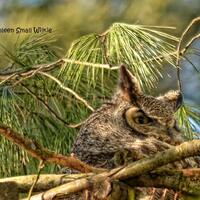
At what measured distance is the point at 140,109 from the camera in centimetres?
149

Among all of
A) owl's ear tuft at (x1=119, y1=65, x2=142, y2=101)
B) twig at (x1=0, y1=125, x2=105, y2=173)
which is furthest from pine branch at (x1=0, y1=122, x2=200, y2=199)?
owl's ear tuft at (x1=119, y1=65, x2=142, y2=101)

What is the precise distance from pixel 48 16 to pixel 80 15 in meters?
0.15

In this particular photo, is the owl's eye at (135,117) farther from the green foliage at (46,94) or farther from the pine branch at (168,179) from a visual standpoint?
the pine branch at (168,179)

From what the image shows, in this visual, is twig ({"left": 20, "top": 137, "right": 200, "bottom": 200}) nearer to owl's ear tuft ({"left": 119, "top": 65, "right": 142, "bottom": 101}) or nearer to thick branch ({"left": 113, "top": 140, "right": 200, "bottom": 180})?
thick branch ({"left": 113, "top": 140, "right": 200, "bottom": 180})

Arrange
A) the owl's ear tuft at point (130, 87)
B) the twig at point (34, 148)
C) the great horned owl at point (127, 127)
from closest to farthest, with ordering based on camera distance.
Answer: the twig at point (34, 148) → the great horned owl at point (127, 127) → the owl's ear tuft at point (130, 87)

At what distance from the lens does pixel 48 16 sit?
3115 millimetres

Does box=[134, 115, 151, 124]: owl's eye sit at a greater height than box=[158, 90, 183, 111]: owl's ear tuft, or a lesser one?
lesser

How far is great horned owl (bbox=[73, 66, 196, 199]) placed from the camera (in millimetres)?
1383

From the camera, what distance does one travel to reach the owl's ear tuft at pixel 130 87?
1488 mm

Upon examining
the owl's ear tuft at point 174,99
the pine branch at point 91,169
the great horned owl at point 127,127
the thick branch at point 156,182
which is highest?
the owl's ear tuft at point 174,99

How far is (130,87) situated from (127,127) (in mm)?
93

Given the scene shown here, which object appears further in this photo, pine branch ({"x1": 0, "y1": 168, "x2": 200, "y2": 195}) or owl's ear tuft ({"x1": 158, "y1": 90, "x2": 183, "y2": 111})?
owl's ear tuft ({"x1": 158, "y1": 90, "x2": 183, "y2": 111})

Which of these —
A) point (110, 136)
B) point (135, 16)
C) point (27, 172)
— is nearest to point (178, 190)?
point (110, 136)

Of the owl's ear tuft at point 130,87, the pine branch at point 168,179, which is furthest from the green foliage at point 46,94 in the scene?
the pine branch at point 168,179
